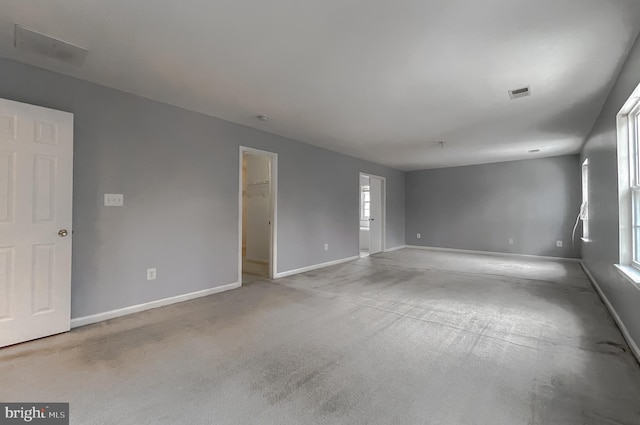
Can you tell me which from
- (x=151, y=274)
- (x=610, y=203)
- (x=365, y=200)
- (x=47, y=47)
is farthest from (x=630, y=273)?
(x=365, y=200)

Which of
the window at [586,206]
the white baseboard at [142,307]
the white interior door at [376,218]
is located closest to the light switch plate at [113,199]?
the white baseboard at [142,307]

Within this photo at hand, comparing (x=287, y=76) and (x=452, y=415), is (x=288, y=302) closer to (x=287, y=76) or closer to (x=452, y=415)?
(x=452, y=415)

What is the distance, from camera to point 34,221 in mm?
2416

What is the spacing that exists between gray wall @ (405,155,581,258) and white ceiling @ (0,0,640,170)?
10.0 feet

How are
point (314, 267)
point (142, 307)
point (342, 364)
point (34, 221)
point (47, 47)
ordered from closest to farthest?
1. point (342, 364)
2. point (47, 47)
3. point (34, 221)
4. point (142, 307)
5. point (314, 267)

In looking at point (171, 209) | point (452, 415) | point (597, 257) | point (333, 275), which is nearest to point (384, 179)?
point (333, 275)

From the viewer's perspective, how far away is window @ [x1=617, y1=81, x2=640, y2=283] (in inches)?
93.2

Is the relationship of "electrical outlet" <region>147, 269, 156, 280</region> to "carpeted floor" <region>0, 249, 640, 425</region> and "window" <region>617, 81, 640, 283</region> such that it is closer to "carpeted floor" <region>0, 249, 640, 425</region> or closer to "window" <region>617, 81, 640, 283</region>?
"carpeted floor" <region>0, 249, 640, 425</region>

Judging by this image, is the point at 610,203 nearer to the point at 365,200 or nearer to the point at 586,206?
the point at 586,206

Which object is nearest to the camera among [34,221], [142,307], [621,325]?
[34,221]

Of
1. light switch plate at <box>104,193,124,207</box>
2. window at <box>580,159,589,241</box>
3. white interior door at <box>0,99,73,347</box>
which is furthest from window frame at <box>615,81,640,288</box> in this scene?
white interior door at <box>0,99,73,347</box>

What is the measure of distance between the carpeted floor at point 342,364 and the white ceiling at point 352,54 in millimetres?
2295

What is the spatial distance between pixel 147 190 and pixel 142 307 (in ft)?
4.14

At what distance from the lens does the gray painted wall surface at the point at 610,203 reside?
7.32 ft
